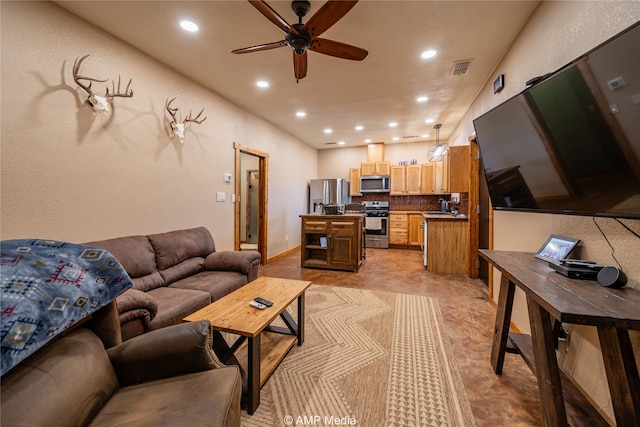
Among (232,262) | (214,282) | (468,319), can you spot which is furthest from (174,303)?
(468,319)

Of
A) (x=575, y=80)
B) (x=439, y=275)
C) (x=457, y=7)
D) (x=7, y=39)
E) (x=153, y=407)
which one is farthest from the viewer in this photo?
(x=439, y=275)

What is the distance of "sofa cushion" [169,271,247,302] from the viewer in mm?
2314

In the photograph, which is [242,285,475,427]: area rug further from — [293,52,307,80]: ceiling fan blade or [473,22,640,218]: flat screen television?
[293,52,307,80]: ceiling fan blade

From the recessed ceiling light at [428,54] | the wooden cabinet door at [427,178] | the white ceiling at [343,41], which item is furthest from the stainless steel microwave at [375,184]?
the recessed ceiling light at [428,54]

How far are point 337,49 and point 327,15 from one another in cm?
38

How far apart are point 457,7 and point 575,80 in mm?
1324

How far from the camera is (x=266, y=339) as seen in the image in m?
2.11

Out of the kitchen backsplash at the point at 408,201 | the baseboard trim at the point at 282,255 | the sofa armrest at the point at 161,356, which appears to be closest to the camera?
the sofa armrest at the point at 161,356

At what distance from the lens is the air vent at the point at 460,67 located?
109 inches

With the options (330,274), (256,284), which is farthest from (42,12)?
(330,274)

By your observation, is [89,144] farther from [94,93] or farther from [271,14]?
[271,14]

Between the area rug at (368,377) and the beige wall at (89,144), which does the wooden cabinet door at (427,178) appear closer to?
the area rug at (368,377)

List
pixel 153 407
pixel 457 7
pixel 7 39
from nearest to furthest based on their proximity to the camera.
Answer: pixel 153 407
pixel 7 39
pixel 457 7

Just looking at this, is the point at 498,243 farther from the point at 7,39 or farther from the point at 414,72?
the point at 7,39
